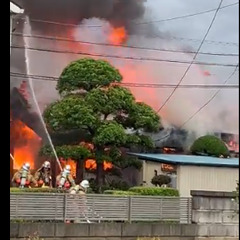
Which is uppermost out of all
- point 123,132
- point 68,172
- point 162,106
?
point 162,106

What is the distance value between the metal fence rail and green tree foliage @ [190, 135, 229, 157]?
376cm

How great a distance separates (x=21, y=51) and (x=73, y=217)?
5.79m

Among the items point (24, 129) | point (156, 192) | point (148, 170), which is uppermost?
point (24, 129)

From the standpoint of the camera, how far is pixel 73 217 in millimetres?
6426

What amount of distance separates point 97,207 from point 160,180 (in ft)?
10.3

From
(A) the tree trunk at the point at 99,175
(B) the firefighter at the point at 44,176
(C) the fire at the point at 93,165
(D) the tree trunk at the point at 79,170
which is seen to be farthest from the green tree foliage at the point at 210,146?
(B) the firefighter at the point at 44,176

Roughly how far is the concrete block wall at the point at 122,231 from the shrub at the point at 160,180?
2.69m

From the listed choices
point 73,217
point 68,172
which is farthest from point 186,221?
point 68,172

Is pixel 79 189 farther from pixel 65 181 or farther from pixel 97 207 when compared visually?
pixel 65 181

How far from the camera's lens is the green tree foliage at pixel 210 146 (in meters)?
10.4

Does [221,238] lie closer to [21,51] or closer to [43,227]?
[43,227]

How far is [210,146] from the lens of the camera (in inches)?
421

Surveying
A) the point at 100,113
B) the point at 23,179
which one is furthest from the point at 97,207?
the point at 100,113

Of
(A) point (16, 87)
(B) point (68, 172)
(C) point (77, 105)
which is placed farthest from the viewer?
(A) point (16, 87)
